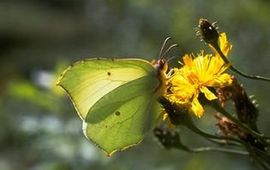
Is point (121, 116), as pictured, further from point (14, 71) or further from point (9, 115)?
point (14, 71)

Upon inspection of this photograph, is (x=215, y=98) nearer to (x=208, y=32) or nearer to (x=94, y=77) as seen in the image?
(x=208, y=32)

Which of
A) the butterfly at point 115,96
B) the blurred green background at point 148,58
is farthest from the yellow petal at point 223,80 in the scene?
the blurred green background at point 148,58

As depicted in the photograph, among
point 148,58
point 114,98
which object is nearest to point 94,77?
point 114,98

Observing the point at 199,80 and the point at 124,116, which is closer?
the point at 199,80

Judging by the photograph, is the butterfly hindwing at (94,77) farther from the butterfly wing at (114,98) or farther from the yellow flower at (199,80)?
the yellow flower at (199,80)

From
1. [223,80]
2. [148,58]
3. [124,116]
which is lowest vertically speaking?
[148,58]

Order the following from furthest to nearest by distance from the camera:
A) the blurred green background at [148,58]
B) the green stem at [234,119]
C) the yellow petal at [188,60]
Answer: the blurred green background at [148,58]
the yellow petal at [188,60]
the green stem at [234,119]

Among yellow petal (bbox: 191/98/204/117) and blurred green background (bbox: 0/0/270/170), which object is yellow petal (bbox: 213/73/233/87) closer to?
yellow petal (bbox: 191/98/204/117)

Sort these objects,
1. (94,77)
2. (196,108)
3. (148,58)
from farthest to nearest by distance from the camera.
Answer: (148,58), (94,77), (196,108)
